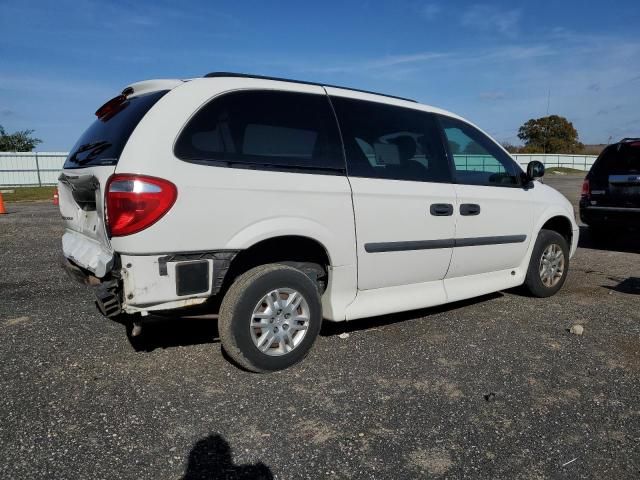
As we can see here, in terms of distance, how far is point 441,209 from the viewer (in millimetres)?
3902

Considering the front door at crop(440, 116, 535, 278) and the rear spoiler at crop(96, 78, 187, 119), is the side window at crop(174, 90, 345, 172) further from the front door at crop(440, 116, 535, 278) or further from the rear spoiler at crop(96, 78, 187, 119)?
the front door at crop(440, 116, 535, 278)

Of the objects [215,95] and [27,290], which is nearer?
[215,95]

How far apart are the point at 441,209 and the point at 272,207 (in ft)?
4.96

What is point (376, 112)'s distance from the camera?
12.6 feet

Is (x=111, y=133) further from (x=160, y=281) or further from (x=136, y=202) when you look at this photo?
(x=160, y=281)

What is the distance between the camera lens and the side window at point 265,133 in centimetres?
294

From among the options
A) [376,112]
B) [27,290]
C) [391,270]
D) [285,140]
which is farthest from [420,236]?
[27,290]

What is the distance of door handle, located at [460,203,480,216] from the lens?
4.07m

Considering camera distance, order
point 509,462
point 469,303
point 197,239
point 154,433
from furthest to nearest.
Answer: point 469,303
point 197,239
point 154,433
point 509,462

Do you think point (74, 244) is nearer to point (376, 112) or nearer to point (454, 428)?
point (376, 112)

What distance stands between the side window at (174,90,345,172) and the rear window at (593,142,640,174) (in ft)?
19.0

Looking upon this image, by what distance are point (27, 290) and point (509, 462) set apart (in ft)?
16.2

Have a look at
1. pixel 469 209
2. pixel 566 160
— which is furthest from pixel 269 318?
pixel 566 160

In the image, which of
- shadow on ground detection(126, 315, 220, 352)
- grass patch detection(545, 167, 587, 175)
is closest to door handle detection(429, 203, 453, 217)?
shadow on ground detection(126, 315, 220, 352)
